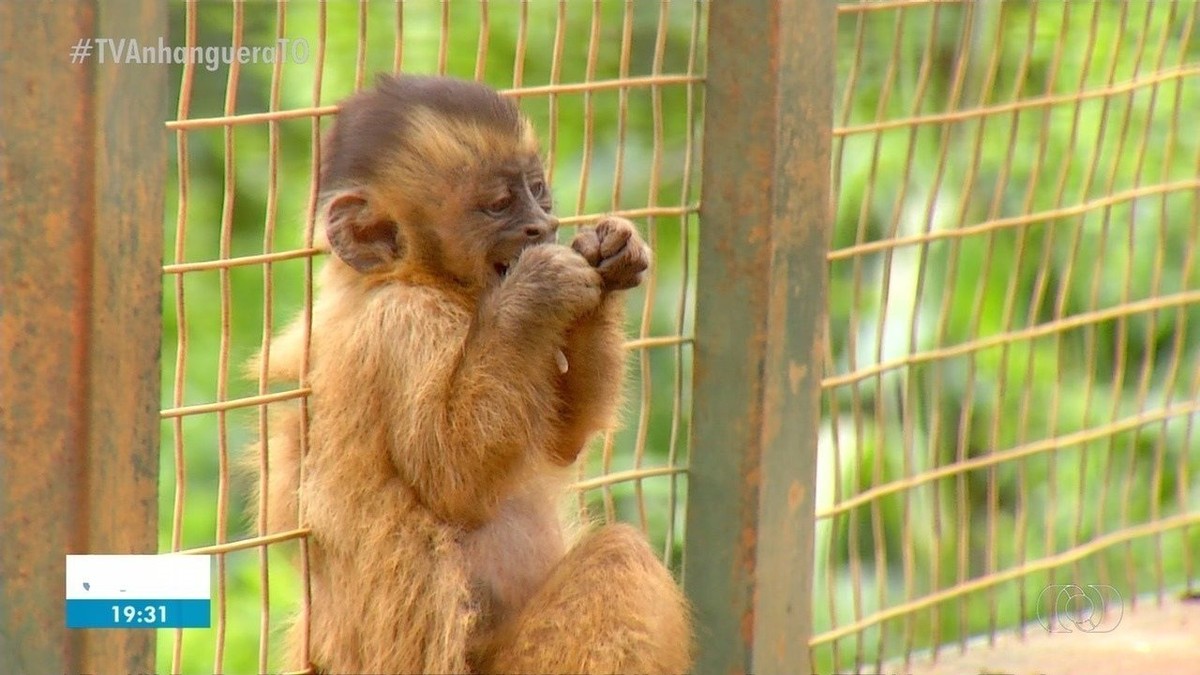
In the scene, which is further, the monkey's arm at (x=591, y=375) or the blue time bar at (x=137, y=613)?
the monkey's arm at (x=591, y=375)

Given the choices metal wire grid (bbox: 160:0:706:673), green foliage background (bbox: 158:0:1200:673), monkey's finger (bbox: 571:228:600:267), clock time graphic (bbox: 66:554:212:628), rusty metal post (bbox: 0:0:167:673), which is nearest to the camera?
rusty metal post (bbox: 0:0:167:673)

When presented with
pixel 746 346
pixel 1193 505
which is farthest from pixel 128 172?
pixel 1193 505

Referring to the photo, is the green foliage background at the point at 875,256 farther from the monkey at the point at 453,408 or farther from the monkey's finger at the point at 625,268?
the monkey's finger at the point at 625,268

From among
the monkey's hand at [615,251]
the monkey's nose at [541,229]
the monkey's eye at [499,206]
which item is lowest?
the monkey's hand at [615,251]

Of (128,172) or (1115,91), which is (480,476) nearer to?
(128,172)

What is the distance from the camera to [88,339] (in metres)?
2.91

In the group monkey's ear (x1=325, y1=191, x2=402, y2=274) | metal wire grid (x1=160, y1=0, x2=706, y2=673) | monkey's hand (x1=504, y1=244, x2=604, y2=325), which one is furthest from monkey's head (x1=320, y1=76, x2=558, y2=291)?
metal wire grid (x1=160, y1=0, x2=706, y2=673)

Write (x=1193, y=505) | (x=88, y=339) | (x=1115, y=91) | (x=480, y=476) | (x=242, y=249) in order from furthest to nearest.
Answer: (x=242, y=249) < (x=1193, y=505) < (x=1115, y=91) < (x=480, y=476) < (x=88, y=339)

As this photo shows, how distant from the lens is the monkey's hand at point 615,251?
11.6ft

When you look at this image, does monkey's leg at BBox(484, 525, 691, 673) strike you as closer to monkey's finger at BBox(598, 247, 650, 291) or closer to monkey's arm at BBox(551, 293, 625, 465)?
monkey's arm at BBox(551, 293, 625, 465)

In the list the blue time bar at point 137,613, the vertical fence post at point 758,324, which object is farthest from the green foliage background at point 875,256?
the blue time bar at point 137,613

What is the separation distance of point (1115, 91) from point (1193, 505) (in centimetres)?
237

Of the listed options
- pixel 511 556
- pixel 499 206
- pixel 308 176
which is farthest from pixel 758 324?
pixel 308 176

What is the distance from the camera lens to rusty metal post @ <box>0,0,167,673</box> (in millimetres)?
2814
